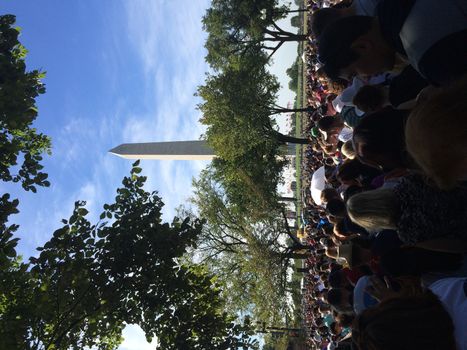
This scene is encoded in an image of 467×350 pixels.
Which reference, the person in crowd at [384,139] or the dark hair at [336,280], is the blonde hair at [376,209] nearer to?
the person in crowd at [384,139]

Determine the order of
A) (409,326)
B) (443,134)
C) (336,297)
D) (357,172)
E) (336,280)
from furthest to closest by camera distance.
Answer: (336,280)
(336,297)
(357,172)
(409,326)
(443,134)

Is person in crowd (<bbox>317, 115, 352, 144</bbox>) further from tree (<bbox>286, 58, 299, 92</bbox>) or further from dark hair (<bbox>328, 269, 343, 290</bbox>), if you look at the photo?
tree (<bbox>286, 58, 299, 92</bbox>)

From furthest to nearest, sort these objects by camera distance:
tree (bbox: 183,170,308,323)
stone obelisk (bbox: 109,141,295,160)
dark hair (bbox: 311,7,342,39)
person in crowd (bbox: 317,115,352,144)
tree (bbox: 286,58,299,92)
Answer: tree (bbox: 286,58,299,92), stone obelisk (bbox: 109,141,295,160), tree (bbox: 183,170,308,323), person in crowd (bbox: 317,115,352,144), dark hair (bbox: 311,7,342,39)

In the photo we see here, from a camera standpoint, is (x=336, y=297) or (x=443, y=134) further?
(x=336, y=297)

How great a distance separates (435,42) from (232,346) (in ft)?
23.4

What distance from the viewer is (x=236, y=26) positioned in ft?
92.8

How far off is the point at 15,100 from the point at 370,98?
237 inches

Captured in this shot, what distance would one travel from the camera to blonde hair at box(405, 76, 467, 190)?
5.75 feet

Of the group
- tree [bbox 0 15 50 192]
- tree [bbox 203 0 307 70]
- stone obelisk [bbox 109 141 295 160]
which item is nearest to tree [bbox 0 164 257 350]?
tree [bbox 0 15 50 192]

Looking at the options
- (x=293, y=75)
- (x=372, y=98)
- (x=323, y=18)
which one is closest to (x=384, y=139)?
(x=372, y=98)

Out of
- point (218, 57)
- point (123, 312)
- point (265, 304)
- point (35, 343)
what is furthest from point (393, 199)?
point (218, 57)

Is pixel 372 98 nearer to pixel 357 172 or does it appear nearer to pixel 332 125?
pixel 357 172

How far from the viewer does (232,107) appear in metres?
24.4

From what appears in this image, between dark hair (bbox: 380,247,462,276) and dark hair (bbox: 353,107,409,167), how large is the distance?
2.53ft
